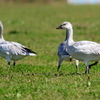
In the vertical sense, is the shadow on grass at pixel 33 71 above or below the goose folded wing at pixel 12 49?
below

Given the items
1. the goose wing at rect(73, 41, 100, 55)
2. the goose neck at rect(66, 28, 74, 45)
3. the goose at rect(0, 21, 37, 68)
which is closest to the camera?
the goose wing at rect(73, 41, 100, 55)

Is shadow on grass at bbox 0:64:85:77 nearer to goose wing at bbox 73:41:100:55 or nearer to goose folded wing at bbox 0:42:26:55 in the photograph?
goose folded wing at bbox 0:42:26:55

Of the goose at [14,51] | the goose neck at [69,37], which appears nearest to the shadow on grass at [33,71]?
the goose at [14,51]

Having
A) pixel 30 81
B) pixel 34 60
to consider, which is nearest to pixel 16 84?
pixel 30 81

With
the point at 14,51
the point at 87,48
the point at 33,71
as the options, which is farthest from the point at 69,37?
the point at 14,51

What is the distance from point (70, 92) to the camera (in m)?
8.09

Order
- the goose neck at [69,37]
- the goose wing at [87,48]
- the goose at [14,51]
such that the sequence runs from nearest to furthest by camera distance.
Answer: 1. the goose wing at [87,48]
2. the goose neck at [69,37]
3. the goose at [14,51]

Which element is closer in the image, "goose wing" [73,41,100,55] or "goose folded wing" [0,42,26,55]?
"goose wing" [73,41,100,55]

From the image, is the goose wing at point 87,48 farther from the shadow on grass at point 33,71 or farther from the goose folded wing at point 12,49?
the goose folded wing at point 12,49

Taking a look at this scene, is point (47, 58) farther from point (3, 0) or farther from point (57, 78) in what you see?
point (3, 0)

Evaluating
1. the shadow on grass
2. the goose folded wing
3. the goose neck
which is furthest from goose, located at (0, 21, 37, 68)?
the goose neck

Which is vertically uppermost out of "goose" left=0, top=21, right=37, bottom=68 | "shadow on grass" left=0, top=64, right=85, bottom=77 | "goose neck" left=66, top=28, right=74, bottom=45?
"goose neck" left=66, top=28, right=74, bottom=45

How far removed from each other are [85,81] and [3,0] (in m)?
53.2

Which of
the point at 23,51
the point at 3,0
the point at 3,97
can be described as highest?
the point at 3,0
